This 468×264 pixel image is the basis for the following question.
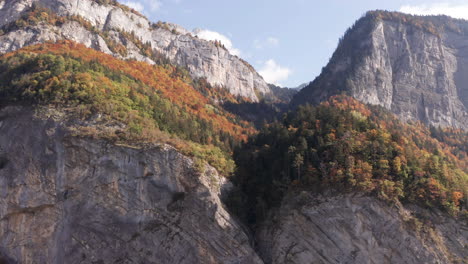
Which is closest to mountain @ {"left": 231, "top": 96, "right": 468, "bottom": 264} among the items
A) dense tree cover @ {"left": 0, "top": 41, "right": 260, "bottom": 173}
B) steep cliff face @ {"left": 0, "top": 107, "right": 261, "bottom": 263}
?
steep cliff face @ {"left": 0, "top": 107, "right": 261, "bottom": 263}

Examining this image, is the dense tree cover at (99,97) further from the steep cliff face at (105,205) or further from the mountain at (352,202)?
the mountain at (352,202)

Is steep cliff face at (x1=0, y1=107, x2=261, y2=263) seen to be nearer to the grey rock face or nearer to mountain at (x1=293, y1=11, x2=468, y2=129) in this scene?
the grey rock face

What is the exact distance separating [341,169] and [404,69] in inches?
3636

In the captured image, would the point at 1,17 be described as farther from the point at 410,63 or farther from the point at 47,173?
the point at 410,63

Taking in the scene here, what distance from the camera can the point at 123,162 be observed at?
3812 centimetres

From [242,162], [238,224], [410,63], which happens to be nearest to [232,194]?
[238,224]

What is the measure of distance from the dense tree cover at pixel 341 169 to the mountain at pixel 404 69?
5765cm

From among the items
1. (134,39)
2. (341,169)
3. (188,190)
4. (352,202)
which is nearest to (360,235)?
(352,202)

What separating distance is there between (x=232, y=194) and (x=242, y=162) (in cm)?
832

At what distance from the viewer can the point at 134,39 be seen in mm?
108438

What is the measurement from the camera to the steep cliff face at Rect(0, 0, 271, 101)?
81875mm

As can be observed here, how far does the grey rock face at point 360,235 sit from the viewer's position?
35.0 metres

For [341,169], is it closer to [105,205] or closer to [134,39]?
[105,205]

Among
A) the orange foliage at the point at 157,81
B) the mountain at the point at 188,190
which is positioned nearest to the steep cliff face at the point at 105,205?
the mountain at the point at 188,190
